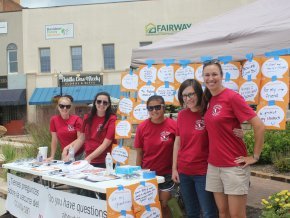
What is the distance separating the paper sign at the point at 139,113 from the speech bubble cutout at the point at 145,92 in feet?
0.36

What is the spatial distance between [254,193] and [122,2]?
2347 centimetres

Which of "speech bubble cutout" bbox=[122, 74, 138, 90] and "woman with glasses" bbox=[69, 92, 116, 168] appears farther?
"speech bubble cutout" bbox=[122, 74, 138, 90]

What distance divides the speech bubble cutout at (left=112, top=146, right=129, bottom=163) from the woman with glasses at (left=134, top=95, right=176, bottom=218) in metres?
0.74

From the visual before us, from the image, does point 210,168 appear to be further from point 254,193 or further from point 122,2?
point 122,2

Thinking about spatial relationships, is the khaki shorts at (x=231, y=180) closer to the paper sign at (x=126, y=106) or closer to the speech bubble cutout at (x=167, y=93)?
the speech bubble cutout at (x=167, y=93)

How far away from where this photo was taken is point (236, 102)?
3633 mm

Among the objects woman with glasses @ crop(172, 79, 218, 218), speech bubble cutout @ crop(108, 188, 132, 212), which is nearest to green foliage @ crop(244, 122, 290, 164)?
woman with glasses @ crop(172, 79, 218, 218)

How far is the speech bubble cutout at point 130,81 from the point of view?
5.69 metres

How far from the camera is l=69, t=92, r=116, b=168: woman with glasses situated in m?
5.36

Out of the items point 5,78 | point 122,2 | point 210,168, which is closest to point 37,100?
point 5,78

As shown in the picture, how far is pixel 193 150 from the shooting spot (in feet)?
13.5

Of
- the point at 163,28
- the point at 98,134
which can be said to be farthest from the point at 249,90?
the point at 163,28

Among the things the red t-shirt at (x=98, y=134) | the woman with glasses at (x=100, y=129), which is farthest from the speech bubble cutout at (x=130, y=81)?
the red t-shirt at (x=98, y=134)

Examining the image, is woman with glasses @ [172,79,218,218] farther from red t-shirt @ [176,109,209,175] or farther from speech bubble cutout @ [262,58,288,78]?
speech bubble cutout @ [262,58,288,78]
